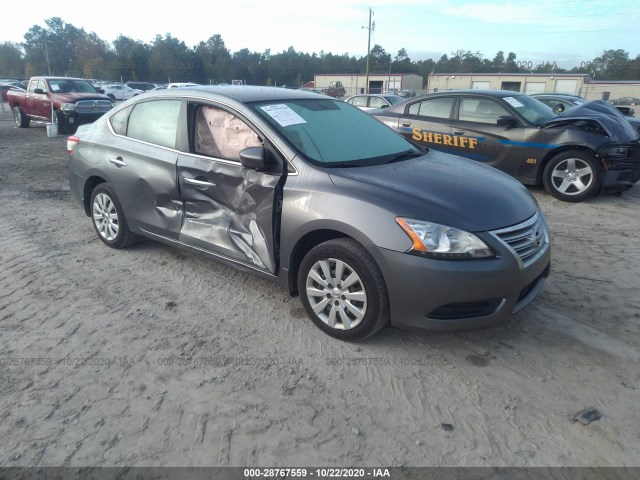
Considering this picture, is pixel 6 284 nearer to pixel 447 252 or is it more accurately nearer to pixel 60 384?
pixel 60 384

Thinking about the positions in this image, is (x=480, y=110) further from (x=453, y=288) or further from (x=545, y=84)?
(x=545, y=84)

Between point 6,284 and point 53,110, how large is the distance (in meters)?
12.0

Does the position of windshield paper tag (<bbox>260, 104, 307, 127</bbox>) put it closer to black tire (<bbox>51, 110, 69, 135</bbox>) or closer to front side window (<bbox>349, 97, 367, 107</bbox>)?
black tire (<bbox>51, 110, 69, 135</bbox>)

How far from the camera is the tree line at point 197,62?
60812mm

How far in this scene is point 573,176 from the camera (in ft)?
22.8

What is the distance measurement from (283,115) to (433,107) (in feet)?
16.7

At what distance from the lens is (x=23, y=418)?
257cm

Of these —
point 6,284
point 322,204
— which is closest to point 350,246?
point 322,204

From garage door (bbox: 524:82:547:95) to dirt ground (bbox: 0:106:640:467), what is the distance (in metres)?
51.1

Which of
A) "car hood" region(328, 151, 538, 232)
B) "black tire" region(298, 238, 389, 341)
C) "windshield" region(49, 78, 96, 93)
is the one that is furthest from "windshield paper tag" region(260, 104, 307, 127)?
"windshield" region(49, 78, 96, 93)

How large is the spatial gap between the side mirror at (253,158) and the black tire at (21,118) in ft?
53.4

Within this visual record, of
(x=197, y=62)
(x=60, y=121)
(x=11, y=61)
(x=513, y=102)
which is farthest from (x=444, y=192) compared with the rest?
(x=11, y=61)

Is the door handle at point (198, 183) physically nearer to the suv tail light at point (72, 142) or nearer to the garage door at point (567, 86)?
the suv tail light at point (72, 142)

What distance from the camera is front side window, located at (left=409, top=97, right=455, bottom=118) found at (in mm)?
7961
